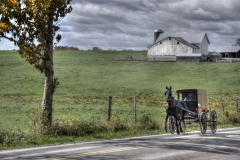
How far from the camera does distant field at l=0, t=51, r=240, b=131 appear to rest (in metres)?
37.9

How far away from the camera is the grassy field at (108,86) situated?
36375mm

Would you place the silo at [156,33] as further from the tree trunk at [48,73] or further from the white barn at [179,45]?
the tree trunk at [48,73]

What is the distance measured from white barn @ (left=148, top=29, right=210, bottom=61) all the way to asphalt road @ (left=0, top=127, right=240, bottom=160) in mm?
83089

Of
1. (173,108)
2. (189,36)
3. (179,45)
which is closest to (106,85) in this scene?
(173,108)

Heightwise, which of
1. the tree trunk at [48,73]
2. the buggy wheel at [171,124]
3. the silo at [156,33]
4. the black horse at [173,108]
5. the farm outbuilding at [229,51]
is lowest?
the buggy wheel at [171,124]

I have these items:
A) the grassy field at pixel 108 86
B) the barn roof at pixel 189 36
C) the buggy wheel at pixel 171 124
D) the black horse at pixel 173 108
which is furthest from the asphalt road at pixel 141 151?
the barn roof at pixel 189 36

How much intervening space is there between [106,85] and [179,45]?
155 feet

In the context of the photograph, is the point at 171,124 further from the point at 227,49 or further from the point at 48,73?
the point at 227,49

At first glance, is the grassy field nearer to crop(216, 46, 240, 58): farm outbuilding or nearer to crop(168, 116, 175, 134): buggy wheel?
crop(168, 116, 175, 134): buggy wheel

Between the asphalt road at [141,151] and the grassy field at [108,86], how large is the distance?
1224 centimetres

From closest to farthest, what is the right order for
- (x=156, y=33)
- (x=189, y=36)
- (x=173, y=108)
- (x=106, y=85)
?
(x=173, y=108) → (x=106, y=85) → (x=189, y=36) → (x=156, y=33)

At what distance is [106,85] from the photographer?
61.1m

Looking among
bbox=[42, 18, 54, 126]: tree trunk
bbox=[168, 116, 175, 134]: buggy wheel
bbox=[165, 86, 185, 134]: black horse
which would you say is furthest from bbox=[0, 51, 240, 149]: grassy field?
bbox=[165, 86, 185, 134]: black horse

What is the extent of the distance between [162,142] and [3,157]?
619 cm
